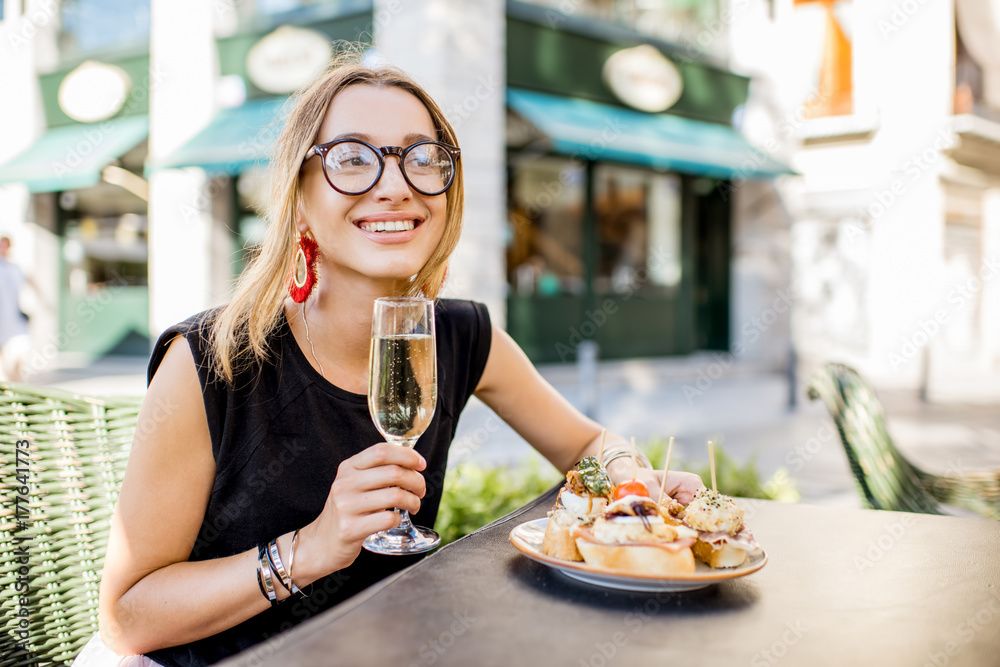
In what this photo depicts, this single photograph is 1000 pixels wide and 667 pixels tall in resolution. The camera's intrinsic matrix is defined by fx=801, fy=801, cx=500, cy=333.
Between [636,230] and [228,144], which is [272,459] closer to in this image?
[228,144]

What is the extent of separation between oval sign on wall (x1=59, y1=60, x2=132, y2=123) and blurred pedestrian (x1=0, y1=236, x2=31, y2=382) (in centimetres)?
473

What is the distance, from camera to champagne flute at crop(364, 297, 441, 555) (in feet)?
4.86

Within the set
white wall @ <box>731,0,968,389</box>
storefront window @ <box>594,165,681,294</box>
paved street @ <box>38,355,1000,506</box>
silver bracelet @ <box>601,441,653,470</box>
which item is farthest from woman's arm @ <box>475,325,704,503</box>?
white wall @ <box>731,0,968,389</box>

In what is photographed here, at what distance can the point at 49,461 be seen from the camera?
5.76 feet

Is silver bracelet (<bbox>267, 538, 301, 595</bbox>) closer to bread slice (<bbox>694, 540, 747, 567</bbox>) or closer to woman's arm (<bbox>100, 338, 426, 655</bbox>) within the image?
woman's arm (<bbox>100, 338, 426, 655</bbox>)

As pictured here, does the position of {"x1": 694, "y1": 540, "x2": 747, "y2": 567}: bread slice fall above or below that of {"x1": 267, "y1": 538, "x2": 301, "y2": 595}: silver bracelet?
above

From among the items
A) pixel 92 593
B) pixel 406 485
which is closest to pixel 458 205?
pixel 406 485

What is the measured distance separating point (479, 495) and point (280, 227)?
2084mm

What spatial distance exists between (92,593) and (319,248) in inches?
37.8

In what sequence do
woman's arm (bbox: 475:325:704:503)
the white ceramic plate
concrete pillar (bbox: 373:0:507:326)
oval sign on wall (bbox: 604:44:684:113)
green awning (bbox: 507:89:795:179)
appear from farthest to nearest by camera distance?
oval sign on wall (bbox: 604:44:684:113) → green awning (bbox: 507:89:795:179) → concrete pillar (bbox: 373:0:507:326) → woman's arm (bbox: 475:325:704:503) → the white ceramic plate

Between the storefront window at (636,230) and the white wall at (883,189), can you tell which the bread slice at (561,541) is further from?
the white wall at (883,189)

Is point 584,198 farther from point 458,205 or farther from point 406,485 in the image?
point 406,485

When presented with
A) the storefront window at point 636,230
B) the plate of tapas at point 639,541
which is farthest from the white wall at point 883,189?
the plate of tapas at point 639,541

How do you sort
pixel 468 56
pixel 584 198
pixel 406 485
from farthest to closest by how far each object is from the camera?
pixel 584 198, pixel 468 56, pixel 406 485
